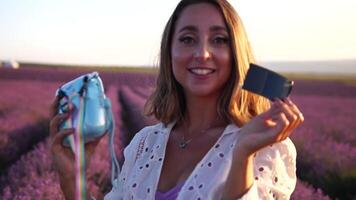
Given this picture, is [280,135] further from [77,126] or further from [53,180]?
[53,180]

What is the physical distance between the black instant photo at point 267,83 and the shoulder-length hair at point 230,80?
0.83 ft

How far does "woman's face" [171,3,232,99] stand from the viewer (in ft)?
5.30

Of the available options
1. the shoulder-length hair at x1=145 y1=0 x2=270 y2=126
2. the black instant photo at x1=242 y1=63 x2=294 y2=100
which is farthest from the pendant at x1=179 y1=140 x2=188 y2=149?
the black instant photo at x1=242 y1=63 x2=294 y2=100

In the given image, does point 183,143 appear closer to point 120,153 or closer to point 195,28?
point 195,28

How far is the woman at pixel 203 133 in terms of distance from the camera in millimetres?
1521

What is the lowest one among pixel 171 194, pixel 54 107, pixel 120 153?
pixel 120 153

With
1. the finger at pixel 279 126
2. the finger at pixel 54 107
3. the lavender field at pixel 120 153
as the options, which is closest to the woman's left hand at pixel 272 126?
the finger at pixel 279 126

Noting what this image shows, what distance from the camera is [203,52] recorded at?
1.61 metres

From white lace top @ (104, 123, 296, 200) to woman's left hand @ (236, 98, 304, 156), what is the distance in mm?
101

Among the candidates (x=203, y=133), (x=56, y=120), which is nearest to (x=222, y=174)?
Answer: (x=203, y=133)

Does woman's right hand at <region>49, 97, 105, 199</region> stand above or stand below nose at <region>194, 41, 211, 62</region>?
below

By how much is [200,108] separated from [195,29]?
28cm

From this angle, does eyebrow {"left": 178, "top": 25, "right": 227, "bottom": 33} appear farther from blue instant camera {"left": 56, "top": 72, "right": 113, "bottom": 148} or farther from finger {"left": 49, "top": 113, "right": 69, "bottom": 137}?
finger {"left": 49, "top": 113, "right": 69, "bottom": 137}

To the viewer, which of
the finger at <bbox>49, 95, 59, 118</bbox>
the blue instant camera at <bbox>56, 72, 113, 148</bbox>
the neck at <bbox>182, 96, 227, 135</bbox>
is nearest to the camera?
the blue instant camera at <bbox>56, 72, 113, 148</bbox>
